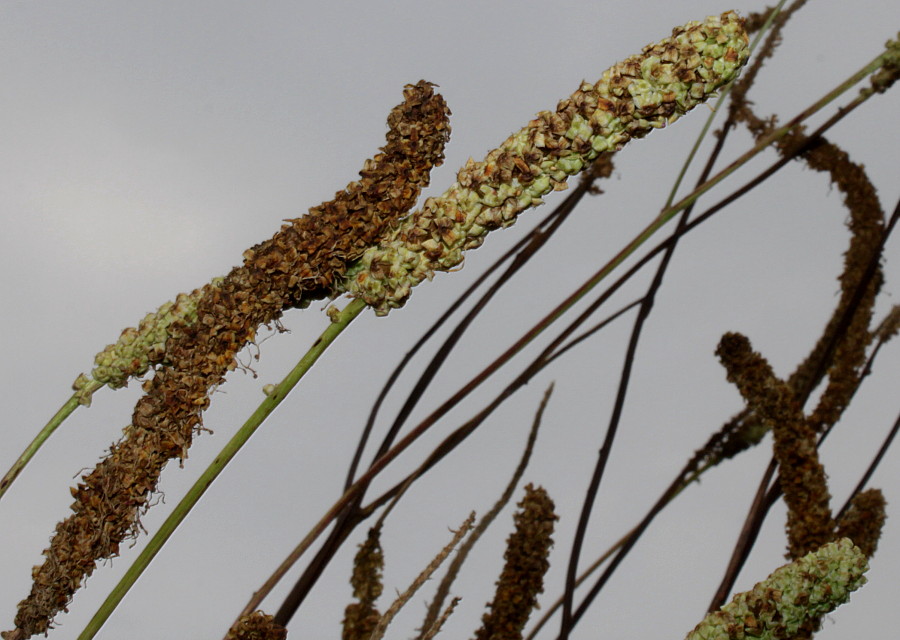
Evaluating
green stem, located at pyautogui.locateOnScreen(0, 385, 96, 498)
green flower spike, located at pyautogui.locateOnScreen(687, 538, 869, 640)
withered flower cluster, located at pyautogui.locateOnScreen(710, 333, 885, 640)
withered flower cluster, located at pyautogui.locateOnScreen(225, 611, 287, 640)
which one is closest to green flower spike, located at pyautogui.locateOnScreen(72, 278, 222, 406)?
green stem, located at pyautogui.locateOnScreen(0, 385, 96, 498)

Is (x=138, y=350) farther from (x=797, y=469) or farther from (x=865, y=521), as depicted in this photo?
(x=865, y=521)

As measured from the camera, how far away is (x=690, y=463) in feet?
2.39

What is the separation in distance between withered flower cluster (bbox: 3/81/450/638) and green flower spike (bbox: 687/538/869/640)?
212 mm

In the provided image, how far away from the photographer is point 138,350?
39 cm

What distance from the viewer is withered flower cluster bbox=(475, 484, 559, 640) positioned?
0.58 m

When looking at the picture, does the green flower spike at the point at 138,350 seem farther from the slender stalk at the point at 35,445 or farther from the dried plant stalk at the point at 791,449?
the dried plant stalk at the point at 791,449

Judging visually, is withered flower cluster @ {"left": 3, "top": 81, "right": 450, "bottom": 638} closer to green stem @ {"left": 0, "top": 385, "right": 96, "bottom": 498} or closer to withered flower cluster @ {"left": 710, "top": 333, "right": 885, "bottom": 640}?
green stem @ {"left": 0, "top": 385, "right": 96, "bottom": 498}

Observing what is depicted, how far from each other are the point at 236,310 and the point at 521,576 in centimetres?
33

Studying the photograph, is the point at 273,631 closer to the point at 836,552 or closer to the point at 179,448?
the point at 179,448

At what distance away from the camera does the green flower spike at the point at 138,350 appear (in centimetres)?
37

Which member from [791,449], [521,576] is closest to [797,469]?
[791,449]

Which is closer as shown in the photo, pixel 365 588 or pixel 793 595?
pixel 793 595

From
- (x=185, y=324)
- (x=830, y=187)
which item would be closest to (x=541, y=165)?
(x=185, y=324)

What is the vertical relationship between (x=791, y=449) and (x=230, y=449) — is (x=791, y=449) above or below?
above
